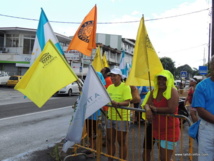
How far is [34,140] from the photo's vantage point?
6609 millimetres

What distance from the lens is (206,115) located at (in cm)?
287

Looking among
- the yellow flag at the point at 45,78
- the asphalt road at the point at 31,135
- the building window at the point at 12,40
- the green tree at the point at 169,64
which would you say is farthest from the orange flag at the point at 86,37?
the green tree at the point at 169,64

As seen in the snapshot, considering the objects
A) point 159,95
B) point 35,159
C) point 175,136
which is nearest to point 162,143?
point 175,136

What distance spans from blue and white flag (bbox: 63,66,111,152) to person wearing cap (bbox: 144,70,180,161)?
2.36 feet

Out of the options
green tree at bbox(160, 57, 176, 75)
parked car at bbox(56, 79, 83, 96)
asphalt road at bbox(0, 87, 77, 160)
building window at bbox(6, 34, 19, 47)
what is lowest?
asphalt road at bbox(0, 87, 77, 160)

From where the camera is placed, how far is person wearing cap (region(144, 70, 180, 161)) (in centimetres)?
352

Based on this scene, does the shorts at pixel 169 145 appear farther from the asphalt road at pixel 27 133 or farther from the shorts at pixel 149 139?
the asphalt road at pixel 27 133

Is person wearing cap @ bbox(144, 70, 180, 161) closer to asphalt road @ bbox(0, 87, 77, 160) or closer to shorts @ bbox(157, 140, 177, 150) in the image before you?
shorts @ bbox(157, 140, 177, 150)

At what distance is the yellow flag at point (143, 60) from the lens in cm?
381

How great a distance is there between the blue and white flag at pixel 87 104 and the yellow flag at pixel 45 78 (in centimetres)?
28

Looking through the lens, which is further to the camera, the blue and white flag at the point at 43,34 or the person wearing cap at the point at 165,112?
the blue and white flag at the point at 43,34

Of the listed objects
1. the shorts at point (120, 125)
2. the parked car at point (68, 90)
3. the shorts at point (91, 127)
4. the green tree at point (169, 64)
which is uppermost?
the green tree at point (169, 64)

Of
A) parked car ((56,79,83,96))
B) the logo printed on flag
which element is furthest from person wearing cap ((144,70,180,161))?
parked car ((56,79,83,96))

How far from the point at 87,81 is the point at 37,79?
776mm
